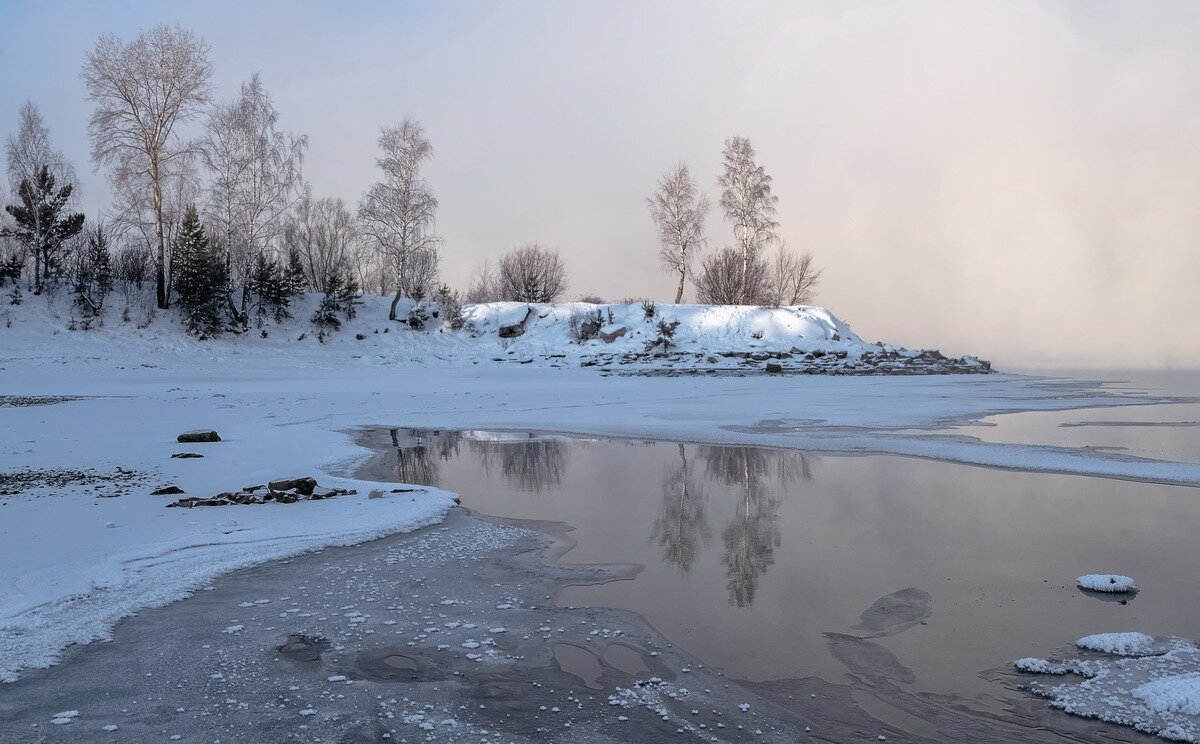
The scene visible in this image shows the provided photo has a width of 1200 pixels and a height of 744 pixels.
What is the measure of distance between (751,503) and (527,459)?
3.95 meters

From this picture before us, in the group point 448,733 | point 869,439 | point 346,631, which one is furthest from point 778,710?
point 869,439

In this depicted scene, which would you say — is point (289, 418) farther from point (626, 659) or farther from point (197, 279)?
point (197, 279)

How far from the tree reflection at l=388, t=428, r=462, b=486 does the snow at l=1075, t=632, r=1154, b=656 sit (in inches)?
254

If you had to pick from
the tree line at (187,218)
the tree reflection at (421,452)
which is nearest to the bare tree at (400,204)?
the tree line at (187,218)

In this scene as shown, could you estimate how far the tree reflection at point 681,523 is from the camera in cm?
575

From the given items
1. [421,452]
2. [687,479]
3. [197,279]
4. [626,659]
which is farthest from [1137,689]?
[197,279]

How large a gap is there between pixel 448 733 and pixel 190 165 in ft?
104

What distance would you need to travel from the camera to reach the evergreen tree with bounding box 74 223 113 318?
1055 inches

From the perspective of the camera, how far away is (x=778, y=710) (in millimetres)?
3363

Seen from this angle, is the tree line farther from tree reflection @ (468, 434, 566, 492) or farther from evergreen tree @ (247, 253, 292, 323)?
tree reflection @ (468, 434, 566, 492)

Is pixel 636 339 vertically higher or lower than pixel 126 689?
higher

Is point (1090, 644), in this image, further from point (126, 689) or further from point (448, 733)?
point (126, 689)

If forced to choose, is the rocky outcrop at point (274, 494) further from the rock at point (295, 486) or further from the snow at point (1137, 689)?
the snow at point (1137, 689)

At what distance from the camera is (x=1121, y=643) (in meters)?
4.02
